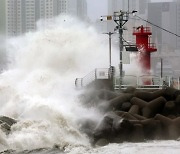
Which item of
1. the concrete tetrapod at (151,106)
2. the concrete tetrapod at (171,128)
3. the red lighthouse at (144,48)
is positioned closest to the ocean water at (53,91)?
the concrete tetrapod at (171,128)

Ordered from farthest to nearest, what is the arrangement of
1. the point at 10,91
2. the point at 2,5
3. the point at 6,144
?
the point at 2,5
the point at 10,91
the point at 6,144

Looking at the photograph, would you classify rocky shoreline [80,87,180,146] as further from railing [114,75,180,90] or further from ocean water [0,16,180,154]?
railing [114,75,180,90]

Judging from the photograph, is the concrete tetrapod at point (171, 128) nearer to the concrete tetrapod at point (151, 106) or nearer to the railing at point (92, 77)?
the concrete tetrapod at point (151, 106)

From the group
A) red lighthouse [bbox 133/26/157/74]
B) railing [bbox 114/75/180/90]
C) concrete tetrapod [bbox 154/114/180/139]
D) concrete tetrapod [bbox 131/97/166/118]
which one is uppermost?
red lighthouse [bbox 133/26/157/74]

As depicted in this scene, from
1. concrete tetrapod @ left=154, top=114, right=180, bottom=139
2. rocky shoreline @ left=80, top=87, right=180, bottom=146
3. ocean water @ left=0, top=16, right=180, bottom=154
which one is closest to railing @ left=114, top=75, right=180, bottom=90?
rocky shoreline @ left=80, top=87, right=180, bottom=146

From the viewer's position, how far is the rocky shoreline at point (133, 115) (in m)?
16.0

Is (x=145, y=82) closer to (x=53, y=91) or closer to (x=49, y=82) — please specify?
(x=53, y=91)

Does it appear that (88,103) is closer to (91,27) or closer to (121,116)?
(121,116)

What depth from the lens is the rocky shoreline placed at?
631 inches

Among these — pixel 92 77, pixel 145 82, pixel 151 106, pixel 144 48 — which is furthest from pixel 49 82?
pixel 151 106

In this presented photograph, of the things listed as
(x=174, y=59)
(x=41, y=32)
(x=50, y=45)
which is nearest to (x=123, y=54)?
(x=50, y=45)

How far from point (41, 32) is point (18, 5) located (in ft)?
105

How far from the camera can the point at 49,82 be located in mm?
24484

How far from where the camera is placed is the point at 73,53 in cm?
2786
